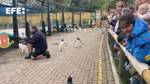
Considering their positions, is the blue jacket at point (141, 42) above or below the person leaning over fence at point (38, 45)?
above

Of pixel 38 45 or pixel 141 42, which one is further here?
pixel 38 45

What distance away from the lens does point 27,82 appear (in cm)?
1025

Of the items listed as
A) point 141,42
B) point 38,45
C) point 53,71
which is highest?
point 141,42

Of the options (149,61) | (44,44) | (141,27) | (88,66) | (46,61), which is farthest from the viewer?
(44,44)

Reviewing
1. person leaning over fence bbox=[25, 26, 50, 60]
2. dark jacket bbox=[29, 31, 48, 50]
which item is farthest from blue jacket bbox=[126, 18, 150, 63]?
dark jacket bbox=[29, 31, 48, 50]

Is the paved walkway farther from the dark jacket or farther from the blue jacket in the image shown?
the blue jacket

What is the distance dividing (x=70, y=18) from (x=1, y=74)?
134 feet

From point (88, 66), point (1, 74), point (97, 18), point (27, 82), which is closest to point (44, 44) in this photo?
point (88, 66)

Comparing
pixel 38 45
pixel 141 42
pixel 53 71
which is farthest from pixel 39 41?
pixel 141 42

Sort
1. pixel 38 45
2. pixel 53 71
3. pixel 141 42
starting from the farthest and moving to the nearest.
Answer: pixel 38 45 < pixel 53 71 < pixel 141 42

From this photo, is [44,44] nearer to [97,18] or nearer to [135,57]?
[135,57]

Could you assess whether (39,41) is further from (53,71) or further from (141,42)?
(141,42)

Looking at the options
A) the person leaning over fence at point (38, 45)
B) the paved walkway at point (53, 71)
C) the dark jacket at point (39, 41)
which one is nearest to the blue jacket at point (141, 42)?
the paved walkway at point (53, 71)

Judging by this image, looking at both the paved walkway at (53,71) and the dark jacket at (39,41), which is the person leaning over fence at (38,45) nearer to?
the dark jacket at (39,41)
